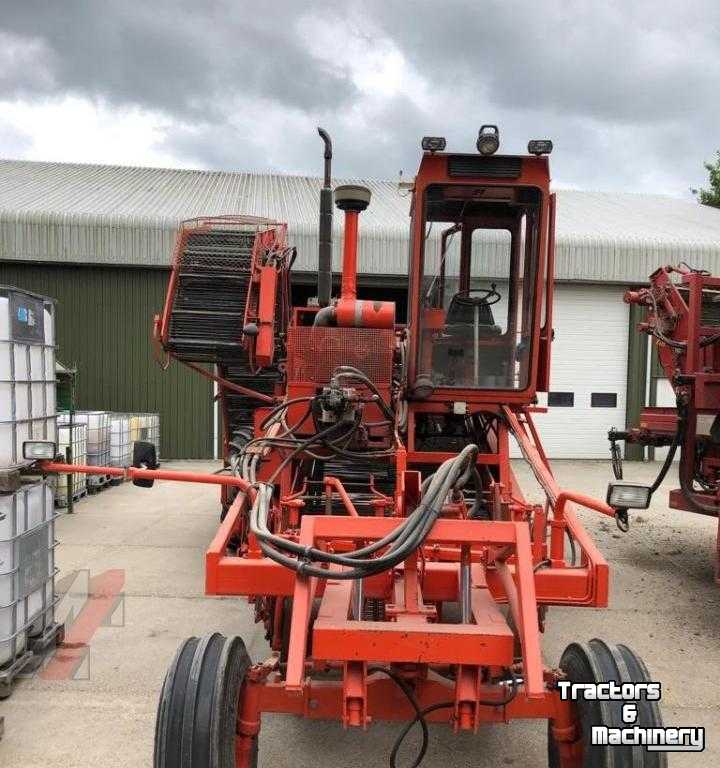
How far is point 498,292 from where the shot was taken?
4957 millimetres

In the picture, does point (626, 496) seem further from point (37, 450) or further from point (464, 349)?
point (37, 450)

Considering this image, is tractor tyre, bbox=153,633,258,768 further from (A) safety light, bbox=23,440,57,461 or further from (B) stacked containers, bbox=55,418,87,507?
(B) stacked containers, bbox=55,418,87,507

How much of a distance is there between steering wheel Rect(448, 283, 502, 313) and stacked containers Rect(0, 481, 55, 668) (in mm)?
3000

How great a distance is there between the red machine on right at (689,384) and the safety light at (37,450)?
13.7ft

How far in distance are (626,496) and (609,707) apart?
4.06ft

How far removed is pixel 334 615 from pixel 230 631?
7.95 ft

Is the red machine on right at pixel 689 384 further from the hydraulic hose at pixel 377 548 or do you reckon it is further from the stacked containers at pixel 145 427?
the stacked containers at pixel 145 427

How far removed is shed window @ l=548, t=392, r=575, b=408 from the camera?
1435 centimetres

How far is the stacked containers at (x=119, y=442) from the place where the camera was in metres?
10.5

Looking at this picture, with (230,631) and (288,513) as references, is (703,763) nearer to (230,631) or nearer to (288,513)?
(288,513)

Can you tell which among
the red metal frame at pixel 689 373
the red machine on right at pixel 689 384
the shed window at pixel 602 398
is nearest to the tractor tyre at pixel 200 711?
the red machine on right at pixel 689 384

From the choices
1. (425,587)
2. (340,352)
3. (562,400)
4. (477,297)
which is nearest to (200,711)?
(425,587)

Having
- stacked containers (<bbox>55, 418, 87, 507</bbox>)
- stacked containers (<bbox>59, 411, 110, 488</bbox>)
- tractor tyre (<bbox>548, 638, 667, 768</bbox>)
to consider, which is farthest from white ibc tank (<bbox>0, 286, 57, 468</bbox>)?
stacked containers (<bbox>59, 411, 110, 488</bbox>)

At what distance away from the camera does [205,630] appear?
16.0ft
